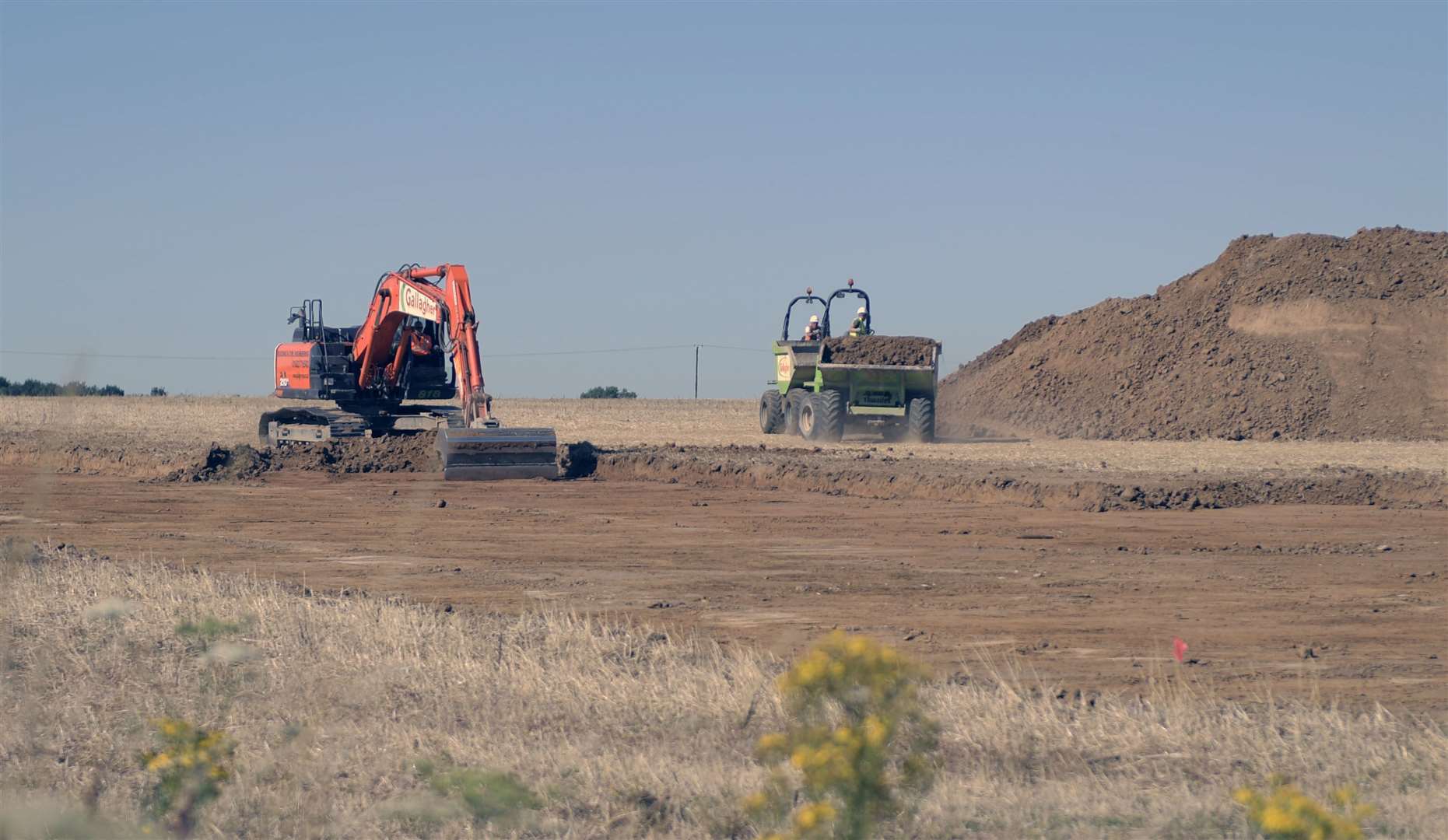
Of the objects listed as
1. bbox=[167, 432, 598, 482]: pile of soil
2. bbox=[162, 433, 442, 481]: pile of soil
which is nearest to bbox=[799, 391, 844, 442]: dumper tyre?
bbox=[167, 432, 598, 482]: pile of soil

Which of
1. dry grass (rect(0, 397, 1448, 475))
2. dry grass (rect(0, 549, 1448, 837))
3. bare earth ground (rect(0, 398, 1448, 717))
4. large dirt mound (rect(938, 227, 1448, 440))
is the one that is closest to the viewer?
dry grass (rect(0, 549, 1448, 837))

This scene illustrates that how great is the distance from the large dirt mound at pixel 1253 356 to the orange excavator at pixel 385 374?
1880 cm

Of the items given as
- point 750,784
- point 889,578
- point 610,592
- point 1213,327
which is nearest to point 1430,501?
point 889,578

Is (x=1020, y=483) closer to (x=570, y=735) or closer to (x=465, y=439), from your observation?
(x=465, y=439)

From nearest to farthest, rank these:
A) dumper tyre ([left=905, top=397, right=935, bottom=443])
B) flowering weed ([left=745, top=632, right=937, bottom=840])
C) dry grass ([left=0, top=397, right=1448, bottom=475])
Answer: flowering weed ([left=745, top=632, right=937, bottom=840]) → dry grass ([left=0, top=397, right=1448, bottom=475]) → dumper tyre ([left=905, top=397, right=935, bottom=443])

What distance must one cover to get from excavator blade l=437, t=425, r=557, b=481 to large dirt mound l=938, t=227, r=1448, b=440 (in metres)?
19.9

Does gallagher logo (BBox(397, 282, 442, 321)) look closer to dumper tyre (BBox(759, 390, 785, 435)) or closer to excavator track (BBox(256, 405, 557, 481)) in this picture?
excavator track (BBox(256, 405, 557, 481))

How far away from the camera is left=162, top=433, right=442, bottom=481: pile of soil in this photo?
22.4 m

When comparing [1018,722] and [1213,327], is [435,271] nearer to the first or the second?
[1018,722]

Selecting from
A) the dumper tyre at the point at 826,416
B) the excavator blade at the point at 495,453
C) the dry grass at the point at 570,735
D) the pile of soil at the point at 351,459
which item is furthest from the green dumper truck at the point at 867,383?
the dry grass at the point at 570,735

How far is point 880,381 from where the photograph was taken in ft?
98.8

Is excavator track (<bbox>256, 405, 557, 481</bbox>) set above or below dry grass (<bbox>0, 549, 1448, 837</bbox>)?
above

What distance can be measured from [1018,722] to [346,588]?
616 centimetres

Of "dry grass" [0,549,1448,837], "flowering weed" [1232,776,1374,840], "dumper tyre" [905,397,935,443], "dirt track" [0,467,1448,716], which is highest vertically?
"dumper tyre" [905,397,935,443]
